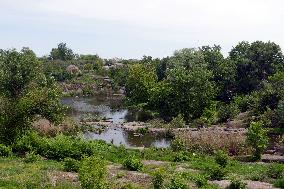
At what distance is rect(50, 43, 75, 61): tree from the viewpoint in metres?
139

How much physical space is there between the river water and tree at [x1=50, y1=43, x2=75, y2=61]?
167 feet

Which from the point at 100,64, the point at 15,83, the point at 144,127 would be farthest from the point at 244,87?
the point at 100,64

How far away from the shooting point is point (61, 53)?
456 feet

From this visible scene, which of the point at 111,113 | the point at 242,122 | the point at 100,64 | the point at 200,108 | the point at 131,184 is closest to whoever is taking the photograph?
the point at 131,184

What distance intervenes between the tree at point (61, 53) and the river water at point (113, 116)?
5081cm

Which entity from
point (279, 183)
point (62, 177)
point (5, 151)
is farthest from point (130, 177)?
point (5, 151)

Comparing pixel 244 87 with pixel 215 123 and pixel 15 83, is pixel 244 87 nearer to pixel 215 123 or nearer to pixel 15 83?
pixel 215 123

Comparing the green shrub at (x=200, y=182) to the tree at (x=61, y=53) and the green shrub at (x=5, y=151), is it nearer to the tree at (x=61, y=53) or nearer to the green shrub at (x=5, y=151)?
the green shrub at (x=5, y=151)

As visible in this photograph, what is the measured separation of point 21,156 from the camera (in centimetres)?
3081

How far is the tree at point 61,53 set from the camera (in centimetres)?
13862

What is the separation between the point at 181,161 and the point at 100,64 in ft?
315

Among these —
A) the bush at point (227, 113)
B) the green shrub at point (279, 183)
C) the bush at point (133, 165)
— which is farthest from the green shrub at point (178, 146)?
the bush at point (227, 113)

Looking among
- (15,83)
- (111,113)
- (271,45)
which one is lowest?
(111,113)

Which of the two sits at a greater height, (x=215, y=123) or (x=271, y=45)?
(x=271, y=45)
